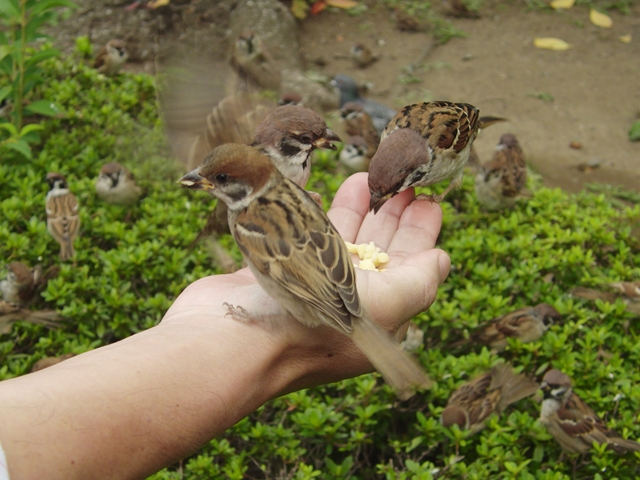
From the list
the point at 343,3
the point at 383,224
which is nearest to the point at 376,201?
the point at 383,224

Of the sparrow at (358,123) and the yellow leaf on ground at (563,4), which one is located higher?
the yellow leaf on ground at (563,4)

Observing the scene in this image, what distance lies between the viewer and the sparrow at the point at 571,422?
328 cm

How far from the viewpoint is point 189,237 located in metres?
4.41

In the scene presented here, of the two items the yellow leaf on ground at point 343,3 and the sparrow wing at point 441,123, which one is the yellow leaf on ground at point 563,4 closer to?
the yellow leaf on ground at point 343,3

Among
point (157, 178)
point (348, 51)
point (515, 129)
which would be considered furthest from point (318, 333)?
point (348, 51)

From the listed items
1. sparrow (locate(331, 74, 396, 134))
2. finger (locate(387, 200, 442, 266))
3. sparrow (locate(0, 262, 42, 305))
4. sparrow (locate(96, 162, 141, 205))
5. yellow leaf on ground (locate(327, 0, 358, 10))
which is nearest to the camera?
finger (locate(387, 200, 442, 266))

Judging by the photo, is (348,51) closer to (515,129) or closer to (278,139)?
(515,129)

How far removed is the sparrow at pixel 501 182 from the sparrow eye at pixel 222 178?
9.17 feet

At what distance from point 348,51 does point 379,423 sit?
245 inches

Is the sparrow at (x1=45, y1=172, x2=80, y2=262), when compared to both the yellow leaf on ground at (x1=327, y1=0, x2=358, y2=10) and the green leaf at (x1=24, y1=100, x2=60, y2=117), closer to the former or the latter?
the green leaf at (x1=24, y1=100, x2=60, y2=117)

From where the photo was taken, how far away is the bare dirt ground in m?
6.95

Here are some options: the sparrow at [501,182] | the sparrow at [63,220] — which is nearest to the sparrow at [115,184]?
the sparrow at [63,220]

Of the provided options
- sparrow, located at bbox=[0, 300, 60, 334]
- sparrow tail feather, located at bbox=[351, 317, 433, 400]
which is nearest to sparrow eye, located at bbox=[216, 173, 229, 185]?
sparrow tail feather, located at bbox=[351, 317, 433, 400]

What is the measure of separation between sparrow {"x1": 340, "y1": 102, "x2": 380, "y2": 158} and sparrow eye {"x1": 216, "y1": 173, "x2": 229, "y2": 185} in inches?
153
